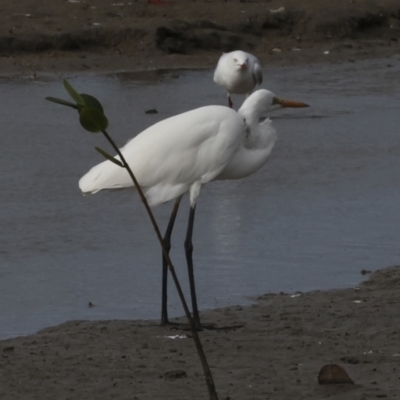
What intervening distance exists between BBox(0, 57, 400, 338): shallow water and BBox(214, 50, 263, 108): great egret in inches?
22.3

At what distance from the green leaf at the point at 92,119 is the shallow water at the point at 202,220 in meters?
2.17

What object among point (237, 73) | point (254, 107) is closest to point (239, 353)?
point (254, 107)

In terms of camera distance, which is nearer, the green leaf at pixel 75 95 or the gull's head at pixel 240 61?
the green leaf at pixel 75 95

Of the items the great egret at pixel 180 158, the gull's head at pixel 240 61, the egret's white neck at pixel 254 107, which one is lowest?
the gull's head at pixel 240 61

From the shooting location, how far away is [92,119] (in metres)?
3.17

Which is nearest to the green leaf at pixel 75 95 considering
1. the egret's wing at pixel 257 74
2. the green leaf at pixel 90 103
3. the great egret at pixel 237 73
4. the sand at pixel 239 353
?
the green leaf at pixel 90 103

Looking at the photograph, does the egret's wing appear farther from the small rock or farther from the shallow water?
the small rock

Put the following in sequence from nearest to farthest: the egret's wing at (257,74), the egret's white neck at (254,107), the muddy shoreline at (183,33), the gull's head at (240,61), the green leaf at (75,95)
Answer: the green leaf at (75,95) < the egret's white neck at (254,107) < the gull's head at (240,61) < the egret's wing at (257,74) < the muddy shoreline at (183,33)

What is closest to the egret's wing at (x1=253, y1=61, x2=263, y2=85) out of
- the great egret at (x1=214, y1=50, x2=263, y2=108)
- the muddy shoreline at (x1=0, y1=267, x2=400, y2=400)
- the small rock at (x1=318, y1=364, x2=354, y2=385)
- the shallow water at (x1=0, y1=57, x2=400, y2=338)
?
the great egret at (x1=214, y1=50, x2=263, y2=108)

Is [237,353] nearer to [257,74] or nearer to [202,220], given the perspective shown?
[202,220]

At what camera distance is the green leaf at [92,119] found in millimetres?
3150

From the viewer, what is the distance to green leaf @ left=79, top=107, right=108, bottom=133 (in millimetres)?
3150

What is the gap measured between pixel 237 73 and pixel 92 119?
338 inches

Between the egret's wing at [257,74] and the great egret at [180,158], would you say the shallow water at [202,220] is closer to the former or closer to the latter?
the great egret at [180,158]
